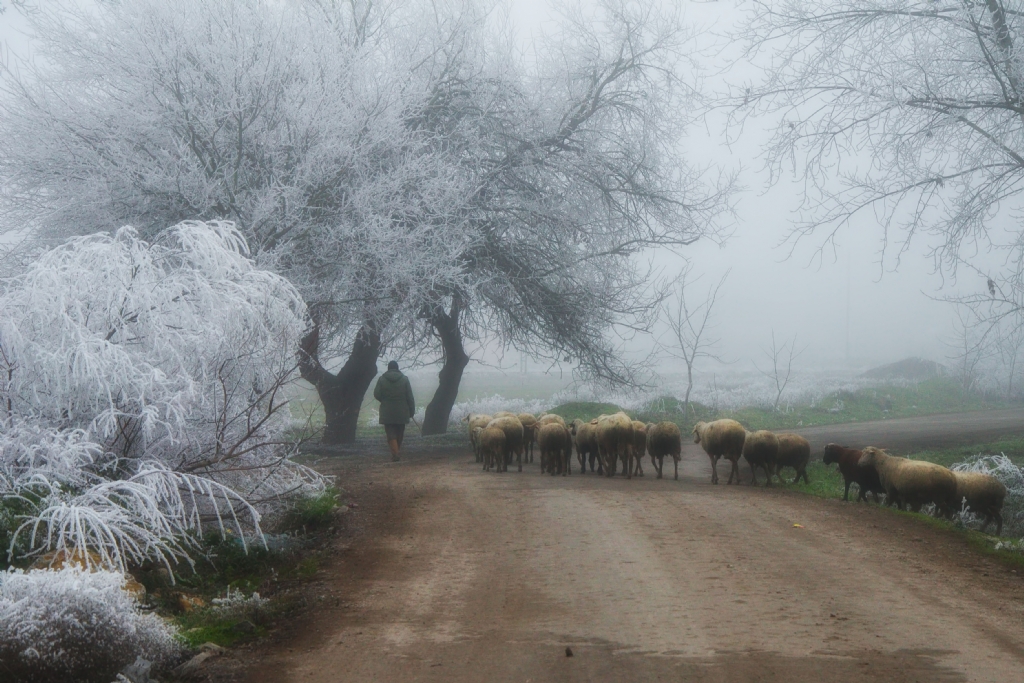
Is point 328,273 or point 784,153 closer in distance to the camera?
point 784,153

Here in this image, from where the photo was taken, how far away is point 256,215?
49.3 ft

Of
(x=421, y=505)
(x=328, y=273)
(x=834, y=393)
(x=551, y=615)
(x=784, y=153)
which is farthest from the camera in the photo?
(x=834, y=393)

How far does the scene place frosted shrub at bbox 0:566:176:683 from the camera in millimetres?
5715

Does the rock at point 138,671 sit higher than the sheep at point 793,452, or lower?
lower

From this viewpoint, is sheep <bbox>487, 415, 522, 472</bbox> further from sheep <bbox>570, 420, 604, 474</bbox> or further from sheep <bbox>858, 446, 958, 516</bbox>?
sheep <bbox>858, 446, 958, 516</bbox>

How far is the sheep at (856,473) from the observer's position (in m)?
13.3

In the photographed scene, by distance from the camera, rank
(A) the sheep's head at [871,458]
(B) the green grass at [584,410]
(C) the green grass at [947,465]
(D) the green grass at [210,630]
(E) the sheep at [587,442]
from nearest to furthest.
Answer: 1. (D) the green grass at [210,630]
2. (C) the green grass at [947,465]
3. (A) the sheep's head at [871,458]
4. (E) the sheep at [587,442]
5. (B) the green grass at [584,410]

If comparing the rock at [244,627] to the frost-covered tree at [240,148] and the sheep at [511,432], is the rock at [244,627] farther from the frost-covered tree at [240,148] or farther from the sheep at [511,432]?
the sheep at [511,432]

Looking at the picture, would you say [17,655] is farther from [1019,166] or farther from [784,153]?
[1019,166]

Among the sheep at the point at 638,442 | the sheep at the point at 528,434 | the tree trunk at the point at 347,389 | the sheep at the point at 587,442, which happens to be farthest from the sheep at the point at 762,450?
the tree trunk at the point at 347,389

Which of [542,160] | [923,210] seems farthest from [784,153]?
[542,160]

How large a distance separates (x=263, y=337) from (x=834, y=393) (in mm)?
35086

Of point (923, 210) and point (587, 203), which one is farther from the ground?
point (587, 203)

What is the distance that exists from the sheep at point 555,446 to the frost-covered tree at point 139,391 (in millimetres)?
5950
